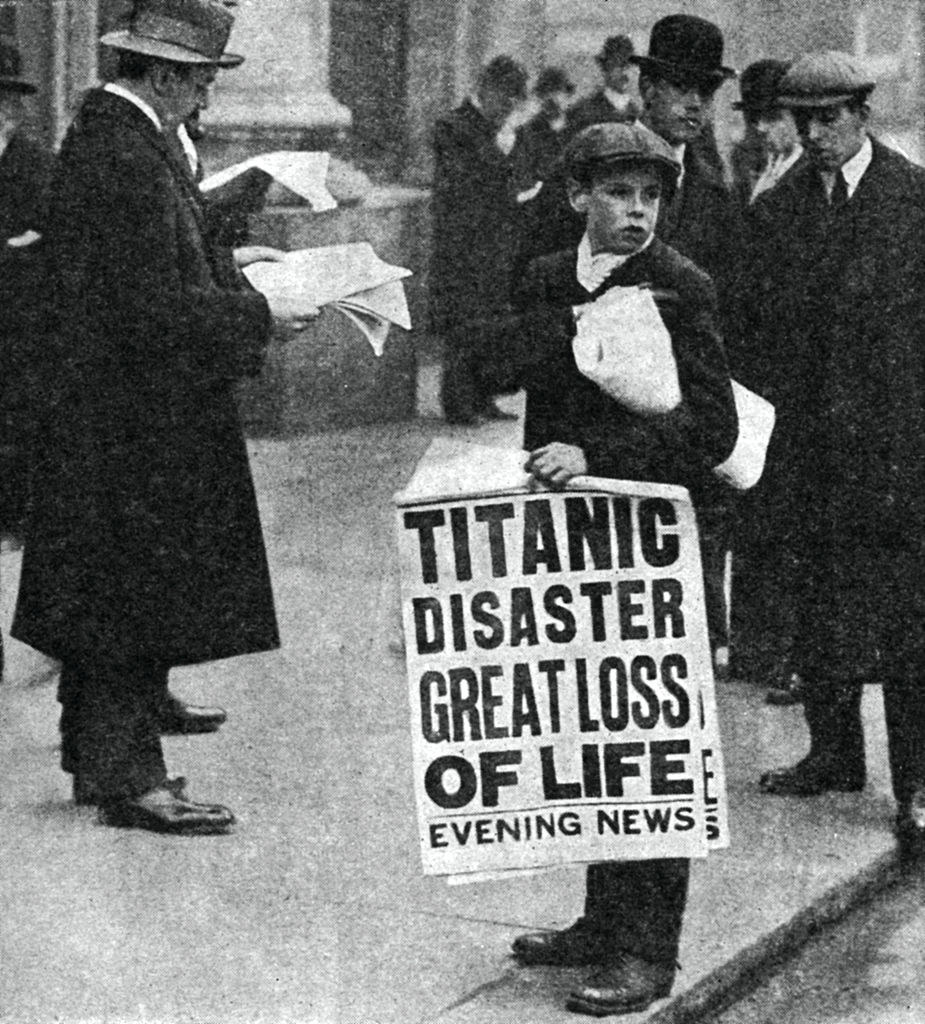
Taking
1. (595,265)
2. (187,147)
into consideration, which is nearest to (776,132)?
(187,147)

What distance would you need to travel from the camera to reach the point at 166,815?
6.15 meters

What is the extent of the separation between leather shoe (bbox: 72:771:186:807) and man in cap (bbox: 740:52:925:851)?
61.1 inches

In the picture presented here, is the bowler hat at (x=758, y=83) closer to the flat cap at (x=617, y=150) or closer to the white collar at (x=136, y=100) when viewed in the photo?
the white collar at (x=136, y=100)

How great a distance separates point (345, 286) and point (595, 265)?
1148 millimetres

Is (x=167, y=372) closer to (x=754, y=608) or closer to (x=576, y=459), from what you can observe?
(x=576, y=459)

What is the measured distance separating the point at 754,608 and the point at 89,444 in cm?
223

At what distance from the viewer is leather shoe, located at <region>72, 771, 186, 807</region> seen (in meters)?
6.28

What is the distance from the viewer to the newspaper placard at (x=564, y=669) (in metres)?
4.70

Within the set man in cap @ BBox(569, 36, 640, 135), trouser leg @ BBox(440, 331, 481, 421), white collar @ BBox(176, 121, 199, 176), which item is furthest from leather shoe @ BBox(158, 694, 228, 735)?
man in cap @ BBox(569, 36, 640, 135)

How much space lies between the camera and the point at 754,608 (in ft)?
24.3

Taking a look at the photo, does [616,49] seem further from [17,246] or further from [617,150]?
[617,150]

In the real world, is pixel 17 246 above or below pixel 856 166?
below

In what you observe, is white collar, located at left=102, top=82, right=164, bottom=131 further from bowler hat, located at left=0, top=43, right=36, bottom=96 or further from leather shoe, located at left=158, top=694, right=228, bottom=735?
bowler hat, located at left=0, top=43, right=36, bottom=96

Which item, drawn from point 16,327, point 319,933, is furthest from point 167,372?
point 16,327
